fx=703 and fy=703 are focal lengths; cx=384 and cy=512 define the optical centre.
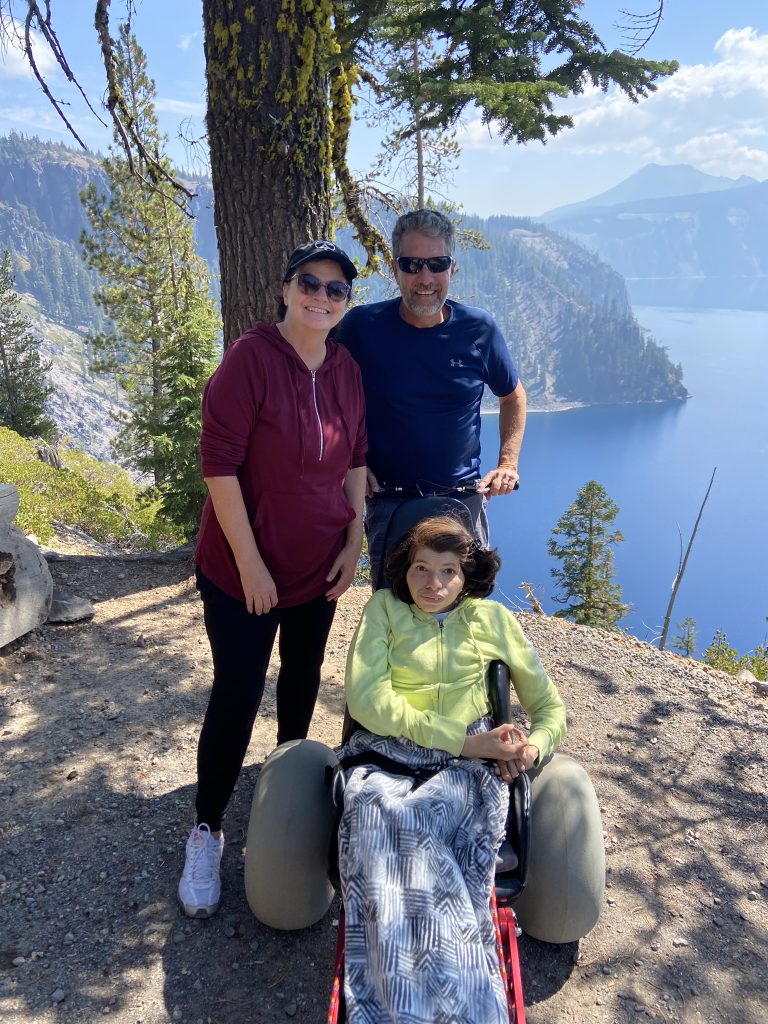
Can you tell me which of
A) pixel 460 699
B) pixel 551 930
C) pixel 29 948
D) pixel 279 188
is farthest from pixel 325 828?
pixel 279 188

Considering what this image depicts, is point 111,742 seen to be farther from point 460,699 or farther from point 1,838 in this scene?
point 460,699

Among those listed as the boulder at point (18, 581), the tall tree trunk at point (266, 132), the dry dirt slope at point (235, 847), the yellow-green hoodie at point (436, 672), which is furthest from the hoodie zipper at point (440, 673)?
the boulder at point (18, 581)

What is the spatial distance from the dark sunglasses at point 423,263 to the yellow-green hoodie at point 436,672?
1247 mm

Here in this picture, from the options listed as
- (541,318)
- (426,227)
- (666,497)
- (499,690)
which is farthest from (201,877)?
(541,318)

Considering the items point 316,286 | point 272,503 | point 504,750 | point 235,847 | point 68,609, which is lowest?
point 68,609

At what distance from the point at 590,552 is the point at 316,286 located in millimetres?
23944

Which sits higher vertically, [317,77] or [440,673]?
[317,77]

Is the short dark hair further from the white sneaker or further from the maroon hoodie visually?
the white sneaker

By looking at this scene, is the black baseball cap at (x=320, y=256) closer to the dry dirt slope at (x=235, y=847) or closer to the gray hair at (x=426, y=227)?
the gray hair at (x=426, y=227)

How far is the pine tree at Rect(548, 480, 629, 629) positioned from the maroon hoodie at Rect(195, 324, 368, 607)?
875 inches

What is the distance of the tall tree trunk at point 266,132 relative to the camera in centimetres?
394

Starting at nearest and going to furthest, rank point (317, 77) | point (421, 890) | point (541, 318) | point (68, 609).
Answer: point (421, 890), point (317, 77), point (68, 609), point (541, 318)

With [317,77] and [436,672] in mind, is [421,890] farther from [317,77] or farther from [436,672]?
[317,77]

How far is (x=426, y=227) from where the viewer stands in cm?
269
